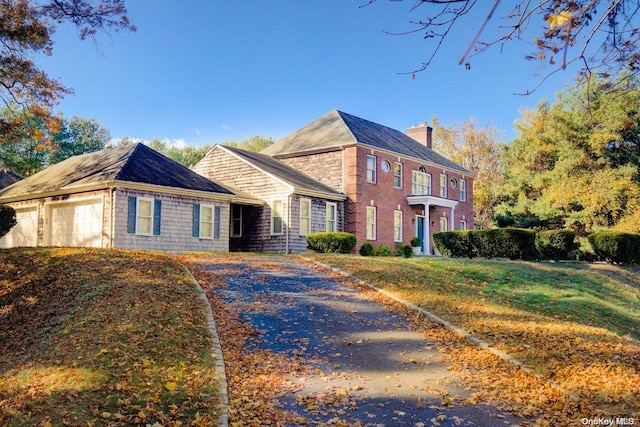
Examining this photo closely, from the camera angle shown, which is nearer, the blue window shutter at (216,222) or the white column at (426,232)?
the blue window shutter at (216,222)

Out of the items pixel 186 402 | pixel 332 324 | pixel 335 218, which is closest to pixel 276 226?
pixel 335 218

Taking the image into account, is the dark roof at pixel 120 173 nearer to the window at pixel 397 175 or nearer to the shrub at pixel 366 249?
the shrub at pixel 366 249

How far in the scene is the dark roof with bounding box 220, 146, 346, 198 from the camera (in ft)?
84.4

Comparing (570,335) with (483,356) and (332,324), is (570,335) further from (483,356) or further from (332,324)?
(332,324)

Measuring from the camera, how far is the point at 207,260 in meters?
16.7

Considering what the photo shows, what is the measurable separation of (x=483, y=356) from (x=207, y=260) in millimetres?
9928

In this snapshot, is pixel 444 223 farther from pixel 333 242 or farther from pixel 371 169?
pixel 333 242

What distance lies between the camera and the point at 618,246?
23.5 meters

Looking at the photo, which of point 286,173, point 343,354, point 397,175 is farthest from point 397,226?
point 343,354

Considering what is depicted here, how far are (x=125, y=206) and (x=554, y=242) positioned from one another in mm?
18916

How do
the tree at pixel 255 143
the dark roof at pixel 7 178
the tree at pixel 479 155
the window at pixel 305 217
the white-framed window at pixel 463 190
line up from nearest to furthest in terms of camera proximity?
1. the window at pixel 305 217
2. the dark roof at pixel 7 178
3. the white-framed window at pixel 463 190
4. the tree at pixel 479 155
5. the tree at pixel 255 143

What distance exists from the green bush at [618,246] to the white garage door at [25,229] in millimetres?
24833

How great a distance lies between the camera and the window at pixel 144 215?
812 inches

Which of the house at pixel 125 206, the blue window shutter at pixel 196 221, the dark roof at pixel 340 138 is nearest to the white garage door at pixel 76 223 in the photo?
the house at pixel 125 206
